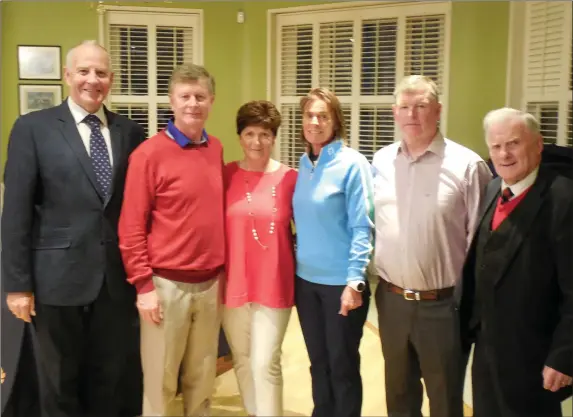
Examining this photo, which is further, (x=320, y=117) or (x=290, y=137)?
(x=290, y=137)

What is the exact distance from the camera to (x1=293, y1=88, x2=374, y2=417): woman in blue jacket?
63.7 inches

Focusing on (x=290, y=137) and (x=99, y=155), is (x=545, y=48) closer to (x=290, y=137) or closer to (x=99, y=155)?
(x=290, y=137)

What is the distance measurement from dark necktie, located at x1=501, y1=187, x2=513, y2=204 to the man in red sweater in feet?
2.67

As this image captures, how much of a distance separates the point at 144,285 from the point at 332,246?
22.7 inches

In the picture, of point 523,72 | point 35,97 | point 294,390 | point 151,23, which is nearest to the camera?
point 523,72

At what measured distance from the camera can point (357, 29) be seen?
2672 mm

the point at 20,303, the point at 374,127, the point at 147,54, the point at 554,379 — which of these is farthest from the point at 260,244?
the point at 374,127

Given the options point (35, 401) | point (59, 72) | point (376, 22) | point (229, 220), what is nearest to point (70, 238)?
point (229, 220)

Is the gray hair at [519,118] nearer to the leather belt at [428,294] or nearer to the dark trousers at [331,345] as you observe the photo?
the leather belt at [428,294]

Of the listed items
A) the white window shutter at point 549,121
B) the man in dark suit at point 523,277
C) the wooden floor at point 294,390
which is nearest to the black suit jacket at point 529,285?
the man in dark suit at point 523,277

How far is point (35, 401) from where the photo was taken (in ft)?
5.96

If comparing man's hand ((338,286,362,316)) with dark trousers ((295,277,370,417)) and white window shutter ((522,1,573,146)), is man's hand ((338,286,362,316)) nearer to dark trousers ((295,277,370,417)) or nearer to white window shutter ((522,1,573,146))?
dark trousers ((295,277,370,417))

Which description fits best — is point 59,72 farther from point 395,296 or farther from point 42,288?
point 395,296

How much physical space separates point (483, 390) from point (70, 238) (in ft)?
4.10
